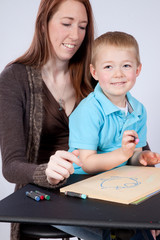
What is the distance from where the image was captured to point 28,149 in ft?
5.57

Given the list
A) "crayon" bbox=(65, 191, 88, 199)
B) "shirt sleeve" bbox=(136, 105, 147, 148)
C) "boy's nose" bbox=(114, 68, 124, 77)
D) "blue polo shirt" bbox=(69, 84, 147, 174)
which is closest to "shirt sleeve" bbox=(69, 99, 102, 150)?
"blue polo shirt" bbox=(69, 84, 147, 174)

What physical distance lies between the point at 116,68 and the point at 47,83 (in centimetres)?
51

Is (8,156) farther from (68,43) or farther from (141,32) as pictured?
(141,32)

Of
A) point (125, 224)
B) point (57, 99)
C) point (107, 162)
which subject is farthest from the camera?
point (57, 99)

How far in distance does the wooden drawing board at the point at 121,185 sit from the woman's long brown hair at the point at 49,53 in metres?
0.73

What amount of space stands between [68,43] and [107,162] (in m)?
0.66

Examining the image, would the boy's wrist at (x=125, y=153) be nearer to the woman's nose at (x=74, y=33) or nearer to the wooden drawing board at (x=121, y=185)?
the wooden drawing board at (x=121, y=185)

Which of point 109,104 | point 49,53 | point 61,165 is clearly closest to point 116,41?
point 109,104

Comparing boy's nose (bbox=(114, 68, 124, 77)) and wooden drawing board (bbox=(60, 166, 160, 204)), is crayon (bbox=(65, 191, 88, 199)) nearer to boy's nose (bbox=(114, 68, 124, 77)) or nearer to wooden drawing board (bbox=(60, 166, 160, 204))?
wooden drawing board (bbox=(60, 166, 160, 204))

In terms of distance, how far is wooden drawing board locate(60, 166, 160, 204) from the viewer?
3.30 ft

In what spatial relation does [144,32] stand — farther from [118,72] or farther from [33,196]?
[33,196]

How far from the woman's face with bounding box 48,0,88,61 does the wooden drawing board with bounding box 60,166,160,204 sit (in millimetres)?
713

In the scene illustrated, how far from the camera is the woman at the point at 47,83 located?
5.10ft

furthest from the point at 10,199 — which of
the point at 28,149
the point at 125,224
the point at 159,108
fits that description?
the point at 159,108
